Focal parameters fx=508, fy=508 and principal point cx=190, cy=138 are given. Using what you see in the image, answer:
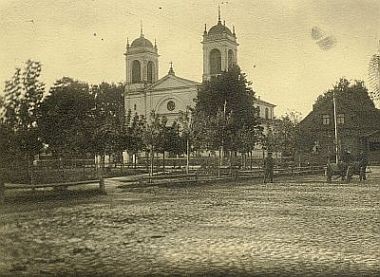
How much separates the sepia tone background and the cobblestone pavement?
6.29 ft

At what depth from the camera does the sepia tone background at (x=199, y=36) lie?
20.5 ft

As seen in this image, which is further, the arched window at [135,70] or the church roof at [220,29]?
the arched window at [135,70]

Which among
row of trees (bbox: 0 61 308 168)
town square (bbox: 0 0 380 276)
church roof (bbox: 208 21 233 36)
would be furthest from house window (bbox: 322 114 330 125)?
church roof (bbox: 208 21 233 36)

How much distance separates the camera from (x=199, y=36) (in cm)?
723

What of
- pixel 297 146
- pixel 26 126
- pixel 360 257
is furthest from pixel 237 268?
pixel 297 146

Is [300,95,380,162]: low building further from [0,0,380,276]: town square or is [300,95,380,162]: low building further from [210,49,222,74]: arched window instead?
[0,0,380,276]: town square

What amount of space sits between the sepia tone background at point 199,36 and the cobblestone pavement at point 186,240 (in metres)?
1.92

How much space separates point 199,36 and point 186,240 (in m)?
2.97

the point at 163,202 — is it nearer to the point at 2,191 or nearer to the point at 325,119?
the point at 2,191

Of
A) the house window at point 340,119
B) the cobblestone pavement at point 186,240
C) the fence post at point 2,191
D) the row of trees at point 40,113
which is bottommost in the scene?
the cobblestone pavement at point 186,240

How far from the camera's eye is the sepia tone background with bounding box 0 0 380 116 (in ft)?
20.5

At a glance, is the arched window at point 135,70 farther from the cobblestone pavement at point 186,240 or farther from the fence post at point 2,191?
the fence post at point 2,191

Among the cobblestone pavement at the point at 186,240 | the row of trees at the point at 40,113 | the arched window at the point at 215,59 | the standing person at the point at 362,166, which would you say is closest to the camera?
the cobblestone pavement at the point at 186,240

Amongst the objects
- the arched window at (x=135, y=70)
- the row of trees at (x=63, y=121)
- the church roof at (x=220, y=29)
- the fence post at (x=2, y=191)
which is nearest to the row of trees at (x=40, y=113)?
the row of trees at (x=63, y=121)
